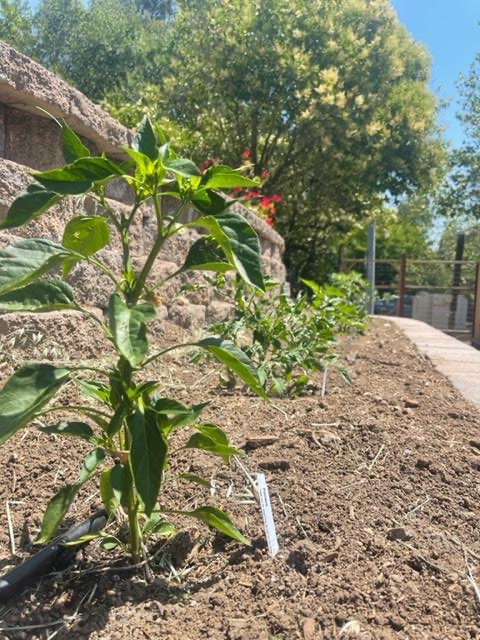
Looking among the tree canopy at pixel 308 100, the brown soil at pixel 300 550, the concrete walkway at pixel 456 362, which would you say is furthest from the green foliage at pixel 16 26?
the brown soil at pixel 300 550

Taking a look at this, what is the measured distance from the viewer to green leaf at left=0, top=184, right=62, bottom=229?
1.28 metres

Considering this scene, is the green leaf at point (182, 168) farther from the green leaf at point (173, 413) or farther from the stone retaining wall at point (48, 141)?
the stone retaining wall at point (48, 141)

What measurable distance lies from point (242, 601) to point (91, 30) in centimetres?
1899

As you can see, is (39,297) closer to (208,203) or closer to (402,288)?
(208,203)

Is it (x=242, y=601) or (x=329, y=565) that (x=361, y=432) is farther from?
(x=242, y=601)

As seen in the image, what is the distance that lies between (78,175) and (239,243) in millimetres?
345

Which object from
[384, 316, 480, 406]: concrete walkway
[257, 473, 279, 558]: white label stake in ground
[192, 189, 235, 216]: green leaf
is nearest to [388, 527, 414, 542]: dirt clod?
[257, 473, 279, 558]: white label stake in ground

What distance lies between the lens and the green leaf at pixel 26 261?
48.4 inches

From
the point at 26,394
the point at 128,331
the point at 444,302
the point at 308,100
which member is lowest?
the point at 444,302

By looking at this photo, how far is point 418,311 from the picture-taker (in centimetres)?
1684

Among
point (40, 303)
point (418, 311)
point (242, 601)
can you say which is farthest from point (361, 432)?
point (418, 311)

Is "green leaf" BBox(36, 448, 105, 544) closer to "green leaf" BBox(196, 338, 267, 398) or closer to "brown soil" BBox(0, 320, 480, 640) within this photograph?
"brown soil" BBox(0, 320, 480, 640)

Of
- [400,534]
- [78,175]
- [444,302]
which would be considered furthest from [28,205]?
[444,302]

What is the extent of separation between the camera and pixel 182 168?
4.57 ft
